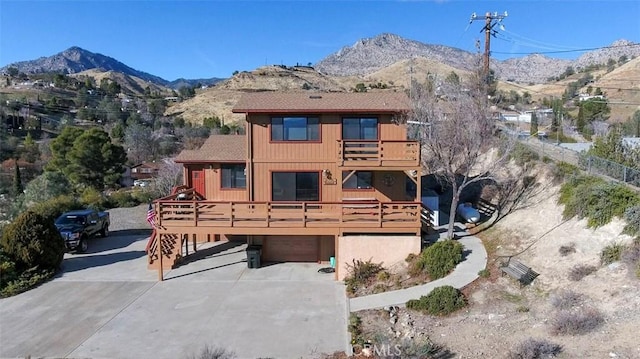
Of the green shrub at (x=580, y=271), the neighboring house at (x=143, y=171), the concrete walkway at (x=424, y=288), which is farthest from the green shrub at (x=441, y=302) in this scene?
the neighboring house at (x=143, y=171)

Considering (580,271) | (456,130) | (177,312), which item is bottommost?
(177,312)

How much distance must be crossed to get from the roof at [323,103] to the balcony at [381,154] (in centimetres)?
159

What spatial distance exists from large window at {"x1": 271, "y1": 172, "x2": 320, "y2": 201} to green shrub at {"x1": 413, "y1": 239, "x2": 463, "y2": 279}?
17.4ft

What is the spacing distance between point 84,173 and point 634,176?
138ft

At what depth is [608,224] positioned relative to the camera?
47.8ft

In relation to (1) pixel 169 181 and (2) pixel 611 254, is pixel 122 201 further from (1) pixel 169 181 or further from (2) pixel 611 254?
(2) pixel 611 254

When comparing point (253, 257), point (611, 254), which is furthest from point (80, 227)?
point (611, 254)

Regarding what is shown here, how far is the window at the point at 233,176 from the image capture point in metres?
20.5

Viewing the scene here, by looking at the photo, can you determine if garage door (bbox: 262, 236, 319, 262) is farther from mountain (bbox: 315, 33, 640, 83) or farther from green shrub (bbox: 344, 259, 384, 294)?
mountain (bbox: 315, 33, 640, 83)

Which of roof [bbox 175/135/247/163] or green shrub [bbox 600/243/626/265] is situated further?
roof [bbox 175/135/247/163]

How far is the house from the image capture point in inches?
660

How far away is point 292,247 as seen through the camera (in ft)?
63.2

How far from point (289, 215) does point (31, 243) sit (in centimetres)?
997

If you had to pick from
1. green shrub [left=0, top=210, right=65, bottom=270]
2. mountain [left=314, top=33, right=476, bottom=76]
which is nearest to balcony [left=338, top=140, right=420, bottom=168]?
green shrub [left=0, top=210, right=65, bottom=270]
